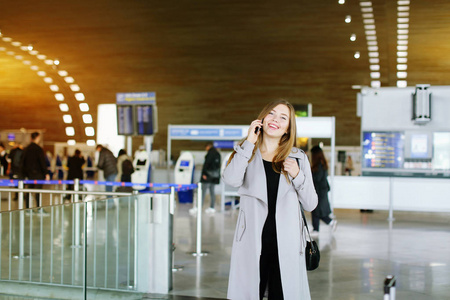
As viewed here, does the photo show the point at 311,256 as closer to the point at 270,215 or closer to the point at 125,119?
the point at 270,215

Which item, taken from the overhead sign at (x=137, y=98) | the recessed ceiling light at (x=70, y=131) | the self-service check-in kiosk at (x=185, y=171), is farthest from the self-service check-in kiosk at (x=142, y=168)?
the recessed ceiling light at (x=70, y=131)

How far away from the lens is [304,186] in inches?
122

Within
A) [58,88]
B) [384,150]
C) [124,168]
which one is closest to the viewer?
[384,150]

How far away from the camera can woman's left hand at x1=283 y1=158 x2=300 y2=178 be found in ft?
9.91

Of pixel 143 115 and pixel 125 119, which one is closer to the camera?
pixel 143 115

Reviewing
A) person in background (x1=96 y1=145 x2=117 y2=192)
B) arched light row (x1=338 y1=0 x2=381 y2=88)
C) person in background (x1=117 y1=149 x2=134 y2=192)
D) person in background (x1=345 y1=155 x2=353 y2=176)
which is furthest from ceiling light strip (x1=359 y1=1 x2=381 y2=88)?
person in background (x1=96 y1=145 x2=117 y2=192)

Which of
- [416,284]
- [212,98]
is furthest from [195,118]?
[416,284]

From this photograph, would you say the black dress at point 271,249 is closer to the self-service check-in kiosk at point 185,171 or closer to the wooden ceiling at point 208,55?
the self-service check-in kiosk at point 185,171

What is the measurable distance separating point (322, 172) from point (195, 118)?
23.4 meters

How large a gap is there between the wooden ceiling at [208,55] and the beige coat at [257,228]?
2026 cm

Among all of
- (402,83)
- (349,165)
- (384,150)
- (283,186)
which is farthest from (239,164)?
(402,83)

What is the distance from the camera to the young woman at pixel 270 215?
3.03m

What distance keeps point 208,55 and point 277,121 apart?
2610 centimetres

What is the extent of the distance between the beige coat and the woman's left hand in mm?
35
